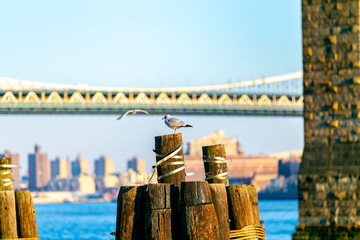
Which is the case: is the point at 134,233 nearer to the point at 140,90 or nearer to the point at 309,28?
the point at 309,28

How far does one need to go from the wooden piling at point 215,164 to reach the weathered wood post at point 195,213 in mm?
1270

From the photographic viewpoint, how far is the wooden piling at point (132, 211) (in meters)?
6.55

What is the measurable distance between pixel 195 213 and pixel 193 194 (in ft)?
0.36

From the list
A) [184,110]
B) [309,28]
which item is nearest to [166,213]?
[309,28]

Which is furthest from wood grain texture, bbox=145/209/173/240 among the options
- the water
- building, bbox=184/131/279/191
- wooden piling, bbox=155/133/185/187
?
building, bbox=184/131/279/191

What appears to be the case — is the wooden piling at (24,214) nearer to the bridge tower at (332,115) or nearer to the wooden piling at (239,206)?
the wooden piling at (239,206)

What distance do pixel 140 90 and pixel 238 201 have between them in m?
46.9

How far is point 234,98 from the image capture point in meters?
54.6

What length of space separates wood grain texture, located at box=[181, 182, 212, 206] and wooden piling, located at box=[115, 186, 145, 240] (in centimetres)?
34

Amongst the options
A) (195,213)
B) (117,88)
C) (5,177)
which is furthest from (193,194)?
(117,88)

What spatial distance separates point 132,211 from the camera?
656 cm

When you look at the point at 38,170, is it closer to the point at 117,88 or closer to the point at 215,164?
the point at 117,88

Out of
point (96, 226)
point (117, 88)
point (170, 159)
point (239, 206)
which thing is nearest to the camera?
point (170, 159)

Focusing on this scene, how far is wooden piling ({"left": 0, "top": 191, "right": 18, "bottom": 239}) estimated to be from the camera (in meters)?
7.28
